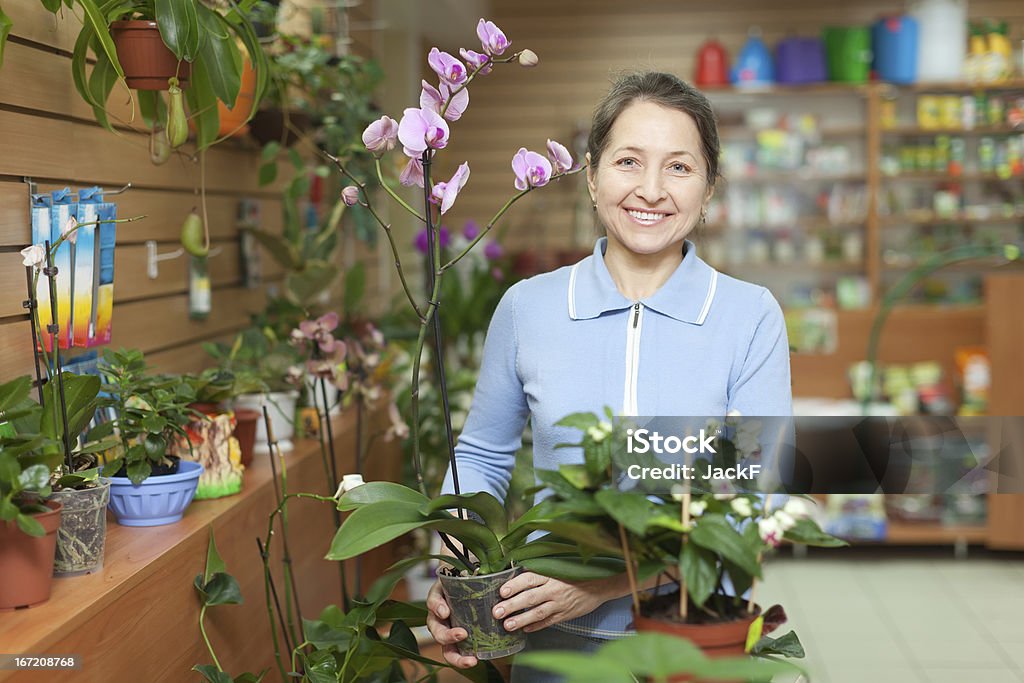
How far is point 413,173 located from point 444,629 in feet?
2.03

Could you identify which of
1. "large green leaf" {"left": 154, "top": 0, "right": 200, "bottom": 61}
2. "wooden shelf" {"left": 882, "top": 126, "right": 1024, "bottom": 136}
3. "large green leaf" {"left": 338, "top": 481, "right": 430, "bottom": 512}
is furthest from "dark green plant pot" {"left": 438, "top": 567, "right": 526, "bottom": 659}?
"wooden shelf" {"left": 882, "top": 126, "right": 1024, "bottom": 136}

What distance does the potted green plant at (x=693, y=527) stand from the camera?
1074mm

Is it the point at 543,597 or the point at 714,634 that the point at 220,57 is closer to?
the point at 543,597

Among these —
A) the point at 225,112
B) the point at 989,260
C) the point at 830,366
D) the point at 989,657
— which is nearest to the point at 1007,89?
the point at 989,260

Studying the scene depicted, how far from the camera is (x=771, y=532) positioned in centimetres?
108

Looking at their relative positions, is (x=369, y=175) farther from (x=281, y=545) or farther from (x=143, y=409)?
(x=143, y=409)

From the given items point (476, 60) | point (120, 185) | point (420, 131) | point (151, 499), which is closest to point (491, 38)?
point (476, 60)

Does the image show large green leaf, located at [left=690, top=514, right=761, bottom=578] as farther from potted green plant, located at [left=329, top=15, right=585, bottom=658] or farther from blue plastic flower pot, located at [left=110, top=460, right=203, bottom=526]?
blue plastic flower pot, located at [left=110, top=460, right=203, bottom=526]

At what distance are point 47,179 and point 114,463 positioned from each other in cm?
56

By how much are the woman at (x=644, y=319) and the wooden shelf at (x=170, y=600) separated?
19.9 inches

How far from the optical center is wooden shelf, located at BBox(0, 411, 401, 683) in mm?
1364

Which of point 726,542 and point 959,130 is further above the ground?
point 959,130

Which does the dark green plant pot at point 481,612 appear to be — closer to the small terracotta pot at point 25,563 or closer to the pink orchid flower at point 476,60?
the small terracotta pot at point 25,563

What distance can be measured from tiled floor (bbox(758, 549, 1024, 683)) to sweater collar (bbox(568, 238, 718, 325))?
2.17 metres
